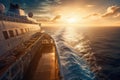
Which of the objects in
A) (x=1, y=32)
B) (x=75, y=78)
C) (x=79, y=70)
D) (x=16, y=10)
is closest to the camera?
(x=1, y=32)

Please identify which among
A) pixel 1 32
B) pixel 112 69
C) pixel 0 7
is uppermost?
pixel 0 7

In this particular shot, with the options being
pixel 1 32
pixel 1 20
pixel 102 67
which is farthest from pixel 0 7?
pixel 102 67

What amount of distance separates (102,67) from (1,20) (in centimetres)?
2181

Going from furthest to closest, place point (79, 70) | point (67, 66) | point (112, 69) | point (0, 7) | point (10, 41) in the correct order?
point (112, 69) < point (67, 66) < point (79, 70) < point (0, 7) < point (10, 41)

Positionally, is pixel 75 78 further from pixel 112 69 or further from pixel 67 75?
pixel 112 69

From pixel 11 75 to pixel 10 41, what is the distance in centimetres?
548

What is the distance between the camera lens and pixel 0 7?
1869 centimetres

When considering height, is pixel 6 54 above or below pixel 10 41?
below

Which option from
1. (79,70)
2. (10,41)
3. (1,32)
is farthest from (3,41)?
(79,70)

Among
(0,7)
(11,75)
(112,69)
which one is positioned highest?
(0,7)

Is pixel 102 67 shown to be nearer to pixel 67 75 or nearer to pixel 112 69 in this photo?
pixel 112 69

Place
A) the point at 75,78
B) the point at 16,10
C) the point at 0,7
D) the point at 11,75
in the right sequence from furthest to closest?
the point at 16,10 < the point at 75,78 < the point at 0,7 < the point at 11,75

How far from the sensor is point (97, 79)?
21.7m

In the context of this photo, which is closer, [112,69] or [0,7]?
[0,7]
